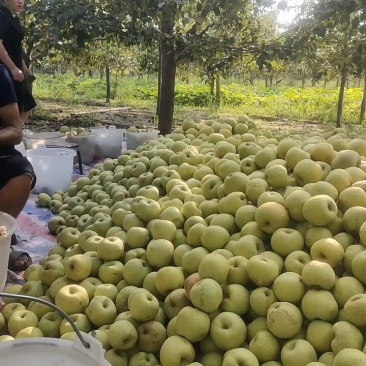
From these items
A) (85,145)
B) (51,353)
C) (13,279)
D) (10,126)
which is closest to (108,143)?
(85,145)

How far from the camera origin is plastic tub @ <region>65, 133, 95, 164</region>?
589cm

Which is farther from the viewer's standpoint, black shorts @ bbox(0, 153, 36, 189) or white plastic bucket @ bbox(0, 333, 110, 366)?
black shorts @ bbox(0, 153, 36, 189)

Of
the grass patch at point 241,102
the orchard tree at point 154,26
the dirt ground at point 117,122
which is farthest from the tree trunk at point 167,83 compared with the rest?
the grass patch at point 241,102

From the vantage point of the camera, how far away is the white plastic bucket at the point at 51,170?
4.55 metres

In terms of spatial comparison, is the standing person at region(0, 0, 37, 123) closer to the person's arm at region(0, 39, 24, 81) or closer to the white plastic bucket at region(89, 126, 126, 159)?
the person's arm at region(0, 39, 24, 81)

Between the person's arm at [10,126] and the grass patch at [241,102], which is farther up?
the person's arm at [10,126]

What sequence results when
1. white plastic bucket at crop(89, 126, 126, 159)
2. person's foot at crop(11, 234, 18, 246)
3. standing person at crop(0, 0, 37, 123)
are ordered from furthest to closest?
1. white plastic bucket at crop(89, 126, 126, 159)
2. standing person at crop(0, 0, 37, 123)
3. person's foot at crop(11, 234, 18, 246)

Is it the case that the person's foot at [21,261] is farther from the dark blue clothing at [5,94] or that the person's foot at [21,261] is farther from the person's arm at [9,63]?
the person's arm at [9,63]

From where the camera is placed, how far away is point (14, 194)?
9.68ft

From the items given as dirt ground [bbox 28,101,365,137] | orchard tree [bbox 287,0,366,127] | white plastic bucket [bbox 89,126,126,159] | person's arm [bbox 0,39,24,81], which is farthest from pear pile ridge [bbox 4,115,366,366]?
dirt ground [bbox 28,101,365,137]

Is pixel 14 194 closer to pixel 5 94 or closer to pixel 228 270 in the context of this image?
pixel 5 94

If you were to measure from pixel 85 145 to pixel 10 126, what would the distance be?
2879 mm

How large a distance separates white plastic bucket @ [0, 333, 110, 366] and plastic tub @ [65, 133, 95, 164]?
4.72m

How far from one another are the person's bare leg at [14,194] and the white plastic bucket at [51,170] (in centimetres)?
155
